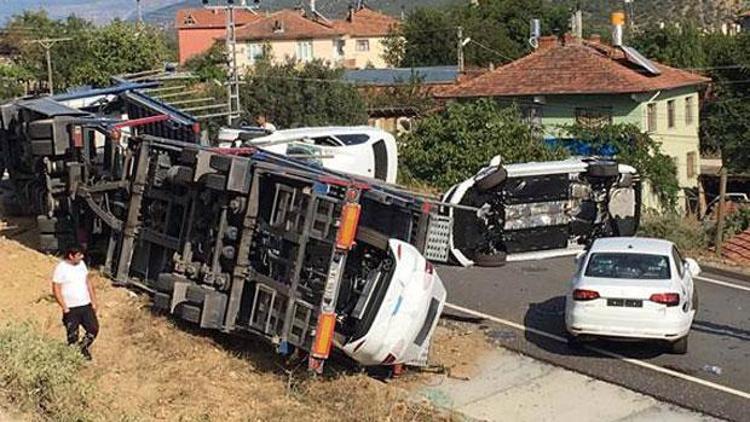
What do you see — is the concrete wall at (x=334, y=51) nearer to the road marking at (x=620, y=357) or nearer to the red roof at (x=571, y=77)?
the red roof at (x=571, y=77)

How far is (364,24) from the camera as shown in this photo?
99.9 metres

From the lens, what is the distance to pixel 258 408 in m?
11.2

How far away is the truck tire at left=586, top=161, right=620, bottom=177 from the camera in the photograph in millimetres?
16438

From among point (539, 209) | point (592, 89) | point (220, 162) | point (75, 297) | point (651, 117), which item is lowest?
point (75, 297)

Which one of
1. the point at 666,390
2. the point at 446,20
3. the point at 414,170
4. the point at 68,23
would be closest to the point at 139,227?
the point at 666,390

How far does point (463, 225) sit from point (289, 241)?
154 inches

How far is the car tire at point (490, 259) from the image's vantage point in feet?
51.0

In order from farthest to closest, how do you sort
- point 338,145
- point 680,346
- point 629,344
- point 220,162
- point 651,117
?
point 651,117 → point 338,145 → point 629,344 → point 680,346 → point 220,162

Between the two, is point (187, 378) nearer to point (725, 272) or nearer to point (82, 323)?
point (82, 323)

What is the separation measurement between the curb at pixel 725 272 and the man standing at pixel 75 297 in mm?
11768

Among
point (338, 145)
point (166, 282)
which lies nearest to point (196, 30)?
point (338, 145)

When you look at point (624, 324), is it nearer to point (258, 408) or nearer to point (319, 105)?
point (258, 408)

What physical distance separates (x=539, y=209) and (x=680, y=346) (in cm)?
348

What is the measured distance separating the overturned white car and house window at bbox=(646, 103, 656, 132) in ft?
83.5
